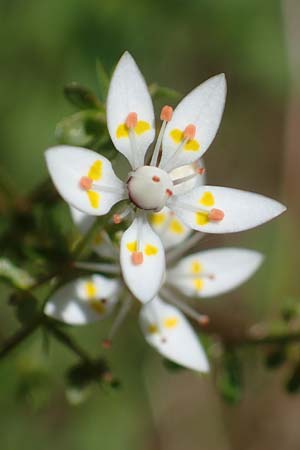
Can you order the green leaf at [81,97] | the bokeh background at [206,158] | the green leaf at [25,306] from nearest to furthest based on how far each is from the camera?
1. the green leaf at [25,306]
2. the green leaf at [81,97]
3. the bokeh background at [206,158]

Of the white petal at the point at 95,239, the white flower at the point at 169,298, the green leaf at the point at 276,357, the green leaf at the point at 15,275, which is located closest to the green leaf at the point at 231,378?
the green leaf at the point at 276,357

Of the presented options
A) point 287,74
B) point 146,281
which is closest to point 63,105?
point 287,74

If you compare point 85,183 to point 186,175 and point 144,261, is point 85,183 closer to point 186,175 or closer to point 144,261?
point 144,261

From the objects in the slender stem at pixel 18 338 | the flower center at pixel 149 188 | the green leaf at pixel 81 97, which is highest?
the green leaf at pixel 81 97

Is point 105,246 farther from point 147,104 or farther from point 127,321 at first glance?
point 127,321

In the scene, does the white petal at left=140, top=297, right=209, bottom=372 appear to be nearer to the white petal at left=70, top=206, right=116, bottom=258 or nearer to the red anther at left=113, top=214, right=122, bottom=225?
the white petal at left=70, top=206, right=116, bottom=258

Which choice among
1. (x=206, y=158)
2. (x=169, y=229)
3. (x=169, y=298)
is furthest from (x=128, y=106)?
(x=206, y=158)

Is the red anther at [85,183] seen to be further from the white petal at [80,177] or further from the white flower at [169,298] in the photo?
the white flower at [169,298]
